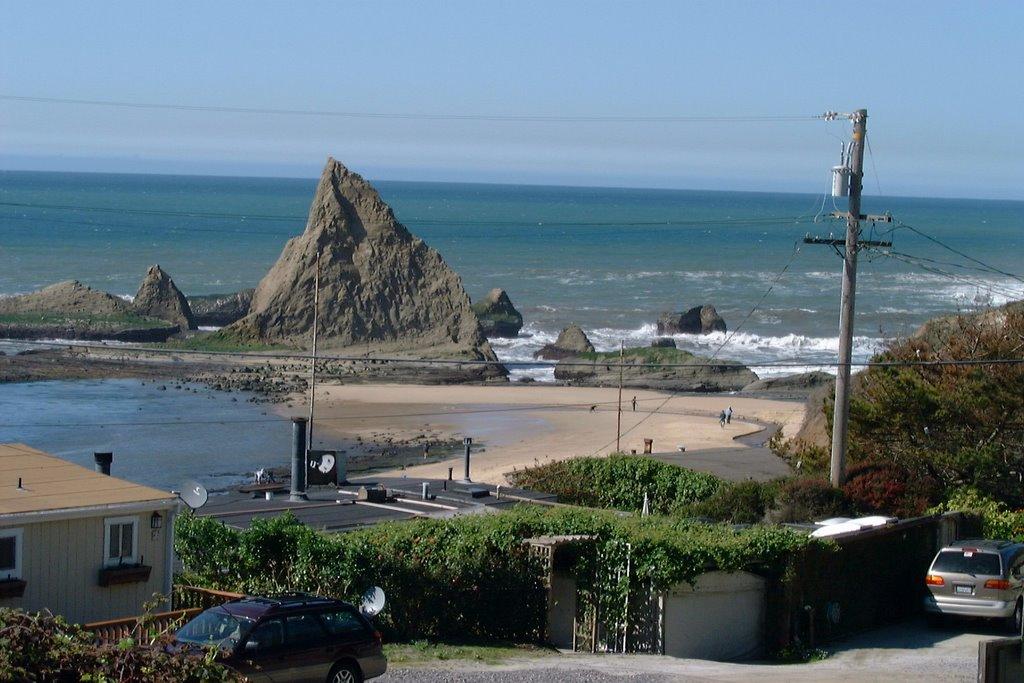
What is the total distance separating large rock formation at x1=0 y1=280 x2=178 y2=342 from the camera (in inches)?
3073

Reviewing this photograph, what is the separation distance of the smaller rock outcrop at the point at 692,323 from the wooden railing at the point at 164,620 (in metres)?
72.0

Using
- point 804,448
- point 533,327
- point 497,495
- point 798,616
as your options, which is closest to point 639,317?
point 533,327

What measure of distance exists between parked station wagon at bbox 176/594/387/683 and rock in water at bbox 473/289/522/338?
237 feet

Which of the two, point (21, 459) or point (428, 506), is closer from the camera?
point (21, 459)

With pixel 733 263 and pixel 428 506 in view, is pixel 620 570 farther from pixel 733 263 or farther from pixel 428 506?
pixel 733 263

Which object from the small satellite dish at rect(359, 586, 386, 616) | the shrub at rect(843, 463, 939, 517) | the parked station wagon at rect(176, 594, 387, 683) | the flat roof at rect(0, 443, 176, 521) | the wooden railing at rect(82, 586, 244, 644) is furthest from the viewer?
the shrub at rect(843, 463, 939, 517)

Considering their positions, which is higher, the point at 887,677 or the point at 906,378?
the point at 906,378

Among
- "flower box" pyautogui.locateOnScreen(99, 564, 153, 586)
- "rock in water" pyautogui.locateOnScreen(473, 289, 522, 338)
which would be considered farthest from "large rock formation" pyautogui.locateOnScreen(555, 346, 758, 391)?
"flower box" pyautogui.locateOnScreen(99, 564, 153, 586)

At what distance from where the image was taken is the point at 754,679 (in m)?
15.7

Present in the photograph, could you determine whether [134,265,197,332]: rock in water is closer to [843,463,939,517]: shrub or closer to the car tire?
[843,463,939,517]: shrub

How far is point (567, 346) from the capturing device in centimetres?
7825

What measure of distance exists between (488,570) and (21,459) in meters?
6.45

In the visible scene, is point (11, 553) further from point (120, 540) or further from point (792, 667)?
point (792, 667)

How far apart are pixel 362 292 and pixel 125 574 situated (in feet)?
209
